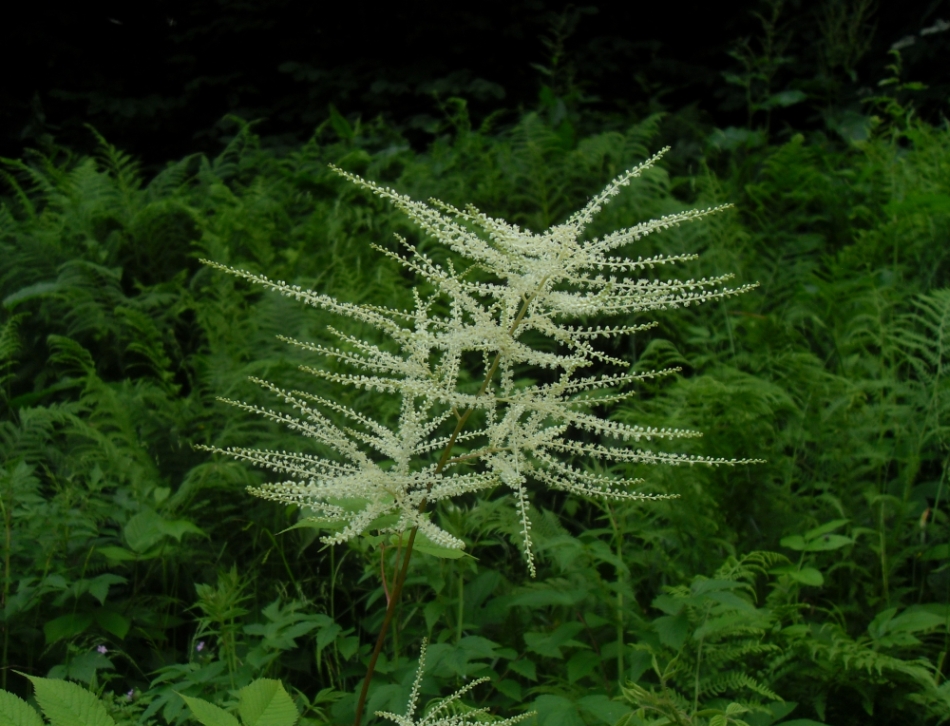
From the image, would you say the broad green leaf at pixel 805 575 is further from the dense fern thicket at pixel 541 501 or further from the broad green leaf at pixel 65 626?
the broad green leaf at pixel 65 626

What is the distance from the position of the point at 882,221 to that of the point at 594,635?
3.37 meters

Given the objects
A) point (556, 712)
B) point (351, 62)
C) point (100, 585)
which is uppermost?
point (351, 62)

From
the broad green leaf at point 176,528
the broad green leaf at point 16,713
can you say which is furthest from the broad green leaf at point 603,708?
the broad green leaf at point 176,528

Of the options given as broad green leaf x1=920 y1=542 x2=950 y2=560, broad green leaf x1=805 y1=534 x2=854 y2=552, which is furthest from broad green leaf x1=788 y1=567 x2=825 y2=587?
broad green leaf x1=920 y1=542 x2=950 y2=560

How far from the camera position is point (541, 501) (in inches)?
149

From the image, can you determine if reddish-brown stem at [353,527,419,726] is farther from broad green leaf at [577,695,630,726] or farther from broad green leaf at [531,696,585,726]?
broad green leaf at [577,695,630,726]

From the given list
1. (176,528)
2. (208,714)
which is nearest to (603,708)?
(208,714)

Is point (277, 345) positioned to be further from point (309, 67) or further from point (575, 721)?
point (309, 67)

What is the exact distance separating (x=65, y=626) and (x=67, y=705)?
153cm

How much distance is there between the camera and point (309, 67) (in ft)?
27.0

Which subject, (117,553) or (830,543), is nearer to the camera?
(830,543)

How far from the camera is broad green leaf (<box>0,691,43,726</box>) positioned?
125 cm

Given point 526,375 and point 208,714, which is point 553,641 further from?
point 526,375

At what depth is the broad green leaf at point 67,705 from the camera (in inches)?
50.4
